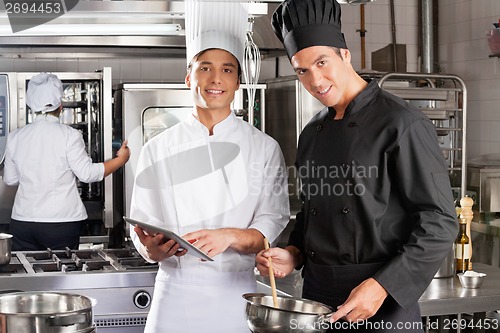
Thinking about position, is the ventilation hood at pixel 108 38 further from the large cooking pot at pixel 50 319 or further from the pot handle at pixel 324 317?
the pot handle at pixel 324 317

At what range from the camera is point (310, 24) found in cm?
222

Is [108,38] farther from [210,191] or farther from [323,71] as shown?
[323,71]

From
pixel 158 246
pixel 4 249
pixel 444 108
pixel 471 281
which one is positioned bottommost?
pixel 471 281

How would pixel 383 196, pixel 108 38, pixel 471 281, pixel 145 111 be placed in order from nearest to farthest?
pixel 383 196
pixel 471 281
pixel 145 111
pixel 108 38

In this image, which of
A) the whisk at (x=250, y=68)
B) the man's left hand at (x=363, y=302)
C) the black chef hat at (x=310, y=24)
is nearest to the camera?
the man's left hand at (x=363, y=302)

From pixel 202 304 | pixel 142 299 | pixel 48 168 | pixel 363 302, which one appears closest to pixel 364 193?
pixel 363 302

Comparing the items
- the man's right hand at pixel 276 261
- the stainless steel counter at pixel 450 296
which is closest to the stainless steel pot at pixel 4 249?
the stainless steel counter at pixel 450 296

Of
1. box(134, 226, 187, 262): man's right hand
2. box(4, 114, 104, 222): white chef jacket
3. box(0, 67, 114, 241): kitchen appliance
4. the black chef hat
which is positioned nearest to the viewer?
the black chef hat

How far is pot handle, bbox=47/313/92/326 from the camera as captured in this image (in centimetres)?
160

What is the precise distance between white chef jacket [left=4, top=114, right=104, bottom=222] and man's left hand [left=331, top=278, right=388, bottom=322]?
10.2 feet

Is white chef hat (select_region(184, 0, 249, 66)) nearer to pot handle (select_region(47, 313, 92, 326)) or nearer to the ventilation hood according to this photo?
pot handle (select_region(47, 313, 92, 326))

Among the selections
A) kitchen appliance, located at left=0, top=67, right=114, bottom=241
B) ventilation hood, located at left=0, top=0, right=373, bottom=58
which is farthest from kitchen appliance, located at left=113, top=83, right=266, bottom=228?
ventilation hood, located at left=0, top=0, right=373, bottom=58

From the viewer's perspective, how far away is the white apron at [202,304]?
2576mm

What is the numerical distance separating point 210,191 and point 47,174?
251cm
